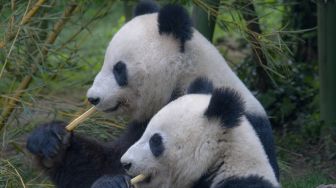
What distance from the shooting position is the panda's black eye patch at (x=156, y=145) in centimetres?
409

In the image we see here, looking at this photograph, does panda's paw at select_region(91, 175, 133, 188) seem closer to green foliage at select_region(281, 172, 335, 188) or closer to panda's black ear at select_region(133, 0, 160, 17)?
panda's black ear at select_region(133, 0, 160, 17)

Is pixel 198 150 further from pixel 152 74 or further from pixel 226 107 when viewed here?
pixel 152 74

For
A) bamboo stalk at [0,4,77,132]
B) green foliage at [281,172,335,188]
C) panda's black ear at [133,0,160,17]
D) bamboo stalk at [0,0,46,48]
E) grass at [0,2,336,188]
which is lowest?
green foliage at [281,172,335,188]

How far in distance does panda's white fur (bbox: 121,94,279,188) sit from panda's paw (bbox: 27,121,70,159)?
850mm

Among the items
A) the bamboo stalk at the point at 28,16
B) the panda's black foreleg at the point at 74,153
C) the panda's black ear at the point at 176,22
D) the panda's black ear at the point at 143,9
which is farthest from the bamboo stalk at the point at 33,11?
the panda's black ear at the point at 176,22

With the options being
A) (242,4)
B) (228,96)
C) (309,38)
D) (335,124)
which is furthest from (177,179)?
(309,38)

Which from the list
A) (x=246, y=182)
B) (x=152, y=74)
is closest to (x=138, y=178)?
(x=246, y=182)

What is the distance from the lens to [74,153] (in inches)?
195

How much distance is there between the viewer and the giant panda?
4691 millimetres

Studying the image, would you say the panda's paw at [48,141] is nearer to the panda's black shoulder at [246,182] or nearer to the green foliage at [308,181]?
the panda's black shoulder at [246,182]

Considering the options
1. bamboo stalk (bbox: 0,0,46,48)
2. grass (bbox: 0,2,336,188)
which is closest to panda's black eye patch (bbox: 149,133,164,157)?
grass (bbox: 0,2,336,188)

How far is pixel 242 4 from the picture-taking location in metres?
6.47

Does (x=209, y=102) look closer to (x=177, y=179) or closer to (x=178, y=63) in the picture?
(x=177, y=179)

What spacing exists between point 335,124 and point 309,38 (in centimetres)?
136
